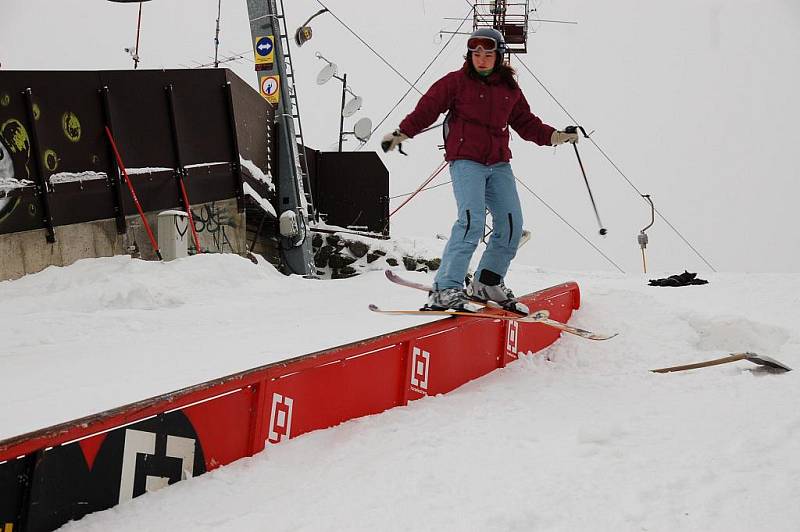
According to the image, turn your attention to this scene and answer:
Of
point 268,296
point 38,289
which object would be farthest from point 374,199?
point 38,289

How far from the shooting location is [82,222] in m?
9.77

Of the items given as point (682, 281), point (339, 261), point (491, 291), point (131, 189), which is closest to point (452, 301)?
point (491, 291)

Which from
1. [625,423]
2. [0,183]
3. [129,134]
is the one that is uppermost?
[129,134]

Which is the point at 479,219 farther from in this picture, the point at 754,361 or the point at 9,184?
the point at 9,184

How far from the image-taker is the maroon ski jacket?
525cm

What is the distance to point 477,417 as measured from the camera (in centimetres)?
409

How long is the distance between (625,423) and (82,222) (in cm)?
832

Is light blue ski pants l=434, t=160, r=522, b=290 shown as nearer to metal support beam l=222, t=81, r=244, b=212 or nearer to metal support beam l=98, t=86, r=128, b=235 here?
metal support beam l=98, t=86, r=128, b=235

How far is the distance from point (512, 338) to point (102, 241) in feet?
22.1

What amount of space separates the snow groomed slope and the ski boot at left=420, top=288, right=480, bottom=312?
0.11 m

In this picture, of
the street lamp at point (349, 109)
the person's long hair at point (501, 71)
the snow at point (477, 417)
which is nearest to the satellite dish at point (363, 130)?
the street lamp at point (349, 109)

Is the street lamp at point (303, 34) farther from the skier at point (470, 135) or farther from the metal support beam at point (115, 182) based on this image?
the skier at point (470, 135)

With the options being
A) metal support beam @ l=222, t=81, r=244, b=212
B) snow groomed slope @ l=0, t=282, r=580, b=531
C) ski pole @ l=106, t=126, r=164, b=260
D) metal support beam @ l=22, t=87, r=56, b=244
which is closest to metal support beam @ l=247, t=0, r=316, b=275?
metal support beam @ l=222, t=81, r=244, b=212

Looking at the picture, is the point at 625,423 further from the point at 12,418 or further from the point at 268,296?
the point at 268,296
